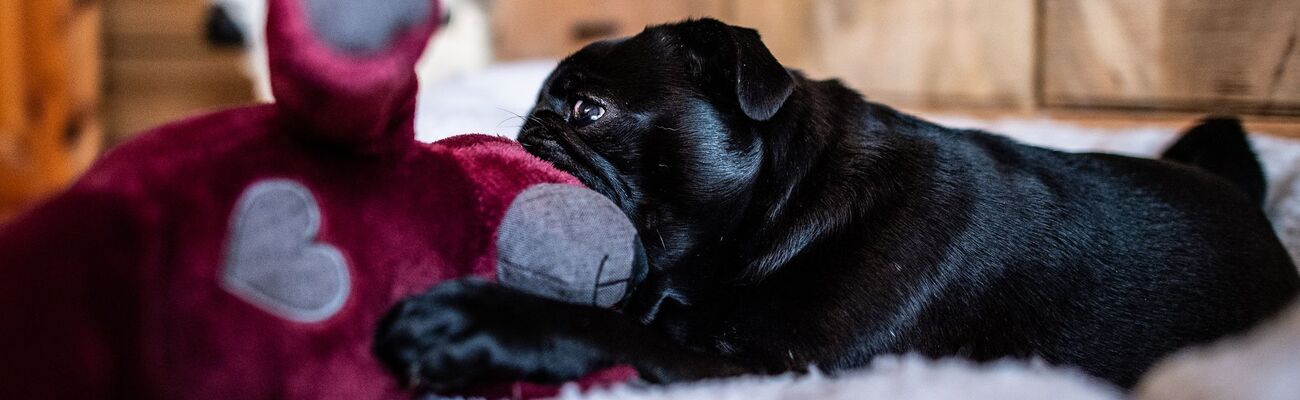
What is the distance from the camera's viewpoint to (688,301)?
99cm

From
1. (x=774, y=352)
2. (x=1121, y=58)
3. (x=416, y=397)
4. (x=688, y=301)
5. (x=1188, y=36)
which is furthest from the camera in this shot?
(x=1121, y=58)

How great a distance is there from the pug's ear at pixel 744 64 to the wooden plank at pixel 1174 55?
987 millimetres

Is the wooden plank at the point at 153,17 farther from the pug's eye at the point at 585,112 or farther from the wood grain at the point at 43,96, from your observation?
the pug's eye at the point at 585,112

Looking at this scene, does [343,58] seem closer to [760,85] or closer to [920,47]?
[760,85]

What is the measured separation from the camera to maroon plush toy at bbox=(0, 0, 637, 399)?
0.50 m

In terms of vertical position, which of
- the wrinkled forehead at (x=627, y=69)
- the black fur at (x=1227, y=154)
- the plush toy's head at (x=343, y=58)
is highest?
the plush toy's head at (x=343, y=58)

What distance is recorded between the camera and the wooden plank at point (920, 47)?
1979 millimetres

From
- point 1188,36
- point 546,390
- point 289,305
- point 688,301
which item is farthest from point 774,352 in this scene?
point 1188,36

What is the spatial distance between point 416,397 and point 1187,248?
88 cm

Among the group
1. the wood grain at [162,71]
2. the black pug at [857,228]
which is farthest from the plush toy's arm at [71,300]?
the wood grain at [162,71]

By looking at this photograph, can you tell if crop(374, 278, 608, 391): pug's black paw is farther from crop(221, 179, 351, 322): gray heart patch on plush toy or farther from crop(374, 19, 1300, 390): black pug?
crop(374, 19, 1300, 390): black pug

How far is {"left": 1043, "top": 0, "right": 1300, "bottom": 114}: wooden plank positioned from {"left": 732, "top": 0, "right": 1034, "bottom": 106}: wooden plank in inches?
3.6

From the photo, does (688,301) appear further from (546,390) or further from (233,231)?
(233,231)

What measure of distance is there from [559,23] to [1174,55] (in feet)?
6.56
